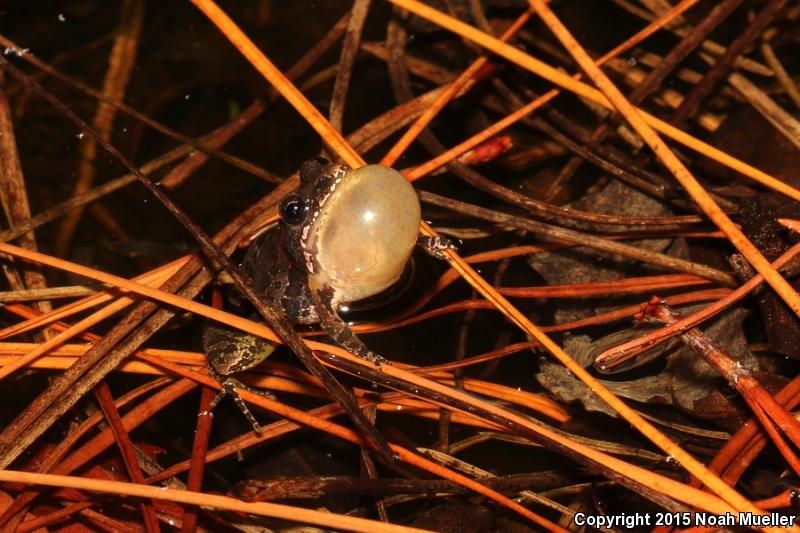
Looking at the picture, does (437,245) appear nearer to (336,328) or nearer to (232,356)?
(336,328)

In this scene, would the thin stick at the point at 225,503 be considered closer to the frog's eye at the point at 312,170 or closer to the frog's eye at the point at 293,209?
the frog's eye at the point at 293,209

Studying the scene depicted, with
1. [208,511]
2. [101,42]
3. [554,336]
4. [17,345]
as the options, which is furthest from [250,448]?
[101,42]

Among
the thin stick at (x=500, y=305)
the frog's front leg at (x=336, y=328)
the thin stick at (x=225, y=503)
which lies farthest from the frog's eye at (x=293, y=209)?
the thin stick at (x=225, y=503)

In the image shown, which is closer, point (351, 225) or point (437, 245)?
point (351, 225)

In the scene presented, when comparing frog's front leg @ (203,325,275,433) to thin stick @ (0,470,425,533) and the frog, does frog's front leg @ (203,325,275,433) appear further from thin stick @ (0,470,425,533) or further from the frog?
thin stick @ (0,470,425,533)

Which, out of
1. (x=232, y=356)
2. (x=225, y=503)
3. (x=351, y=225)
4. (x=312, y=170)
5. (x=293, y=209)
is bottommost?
(x=225, y=503)

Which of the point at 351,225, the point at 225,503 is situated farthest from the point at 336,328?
the point at 225,503

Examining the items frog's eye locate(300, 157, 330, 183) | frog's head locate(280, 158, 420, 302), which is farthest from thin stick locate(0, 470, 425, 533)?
frog's eye locate(300, 157, 330, 183)
